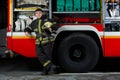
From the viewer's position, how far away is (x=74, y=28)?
10.5 m

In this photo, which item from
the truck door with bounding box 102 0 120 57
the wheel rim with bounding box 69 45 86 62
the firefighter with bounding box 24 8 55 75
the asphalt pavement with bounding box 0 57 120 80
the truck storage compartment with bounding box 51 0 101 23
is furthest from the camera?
the wheel rim with bounding box 69 45 86 62

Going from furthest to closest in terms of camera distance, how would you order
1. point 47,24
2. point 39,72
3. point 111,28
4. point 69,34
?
point 39,72
point 69,34
point 111,28
point 47,24

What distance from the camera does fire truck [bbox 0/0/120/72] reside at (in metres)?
10.5

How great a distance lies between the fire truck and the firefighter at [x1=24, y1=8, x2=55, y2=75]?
0.81 ft

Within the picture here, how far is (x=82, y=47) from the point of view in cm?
1066

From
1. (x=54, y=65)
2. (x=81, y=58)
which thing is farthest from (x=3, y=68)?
(x=81, y=58)

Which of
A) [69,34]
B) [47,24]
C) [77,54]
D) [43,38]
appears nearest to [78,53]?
[77,54]

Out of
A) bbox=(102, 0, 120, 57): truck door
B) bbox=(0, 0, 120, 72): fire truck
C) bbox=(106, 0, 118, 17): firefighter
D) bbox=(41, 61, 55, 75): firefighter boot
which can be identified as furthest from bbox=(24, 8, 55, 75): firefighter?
bbox=(106, 0, 118, 17): firefighter

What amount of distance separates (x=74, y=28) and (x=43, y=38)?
2.63 ft

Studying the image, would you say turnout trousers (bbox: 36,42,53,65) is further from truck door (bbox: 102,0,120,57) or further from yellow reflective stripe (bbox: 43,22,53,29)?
truck door (bbox: 102,0,120,57)

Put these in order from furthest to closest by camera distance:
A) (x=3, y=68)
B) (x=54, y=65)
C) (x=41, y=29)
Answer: (x=3, y=68) < (x=54, y=65) < (x=41, y=29)

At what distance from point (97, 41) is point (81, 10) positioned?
2.80 ft

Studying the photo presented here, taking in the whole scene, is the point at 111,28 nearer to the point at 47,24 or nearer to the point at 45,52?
the point at 47,24

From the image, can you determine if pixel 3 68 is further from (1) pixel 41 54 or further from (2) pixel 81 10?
(2) pixel 81 10
